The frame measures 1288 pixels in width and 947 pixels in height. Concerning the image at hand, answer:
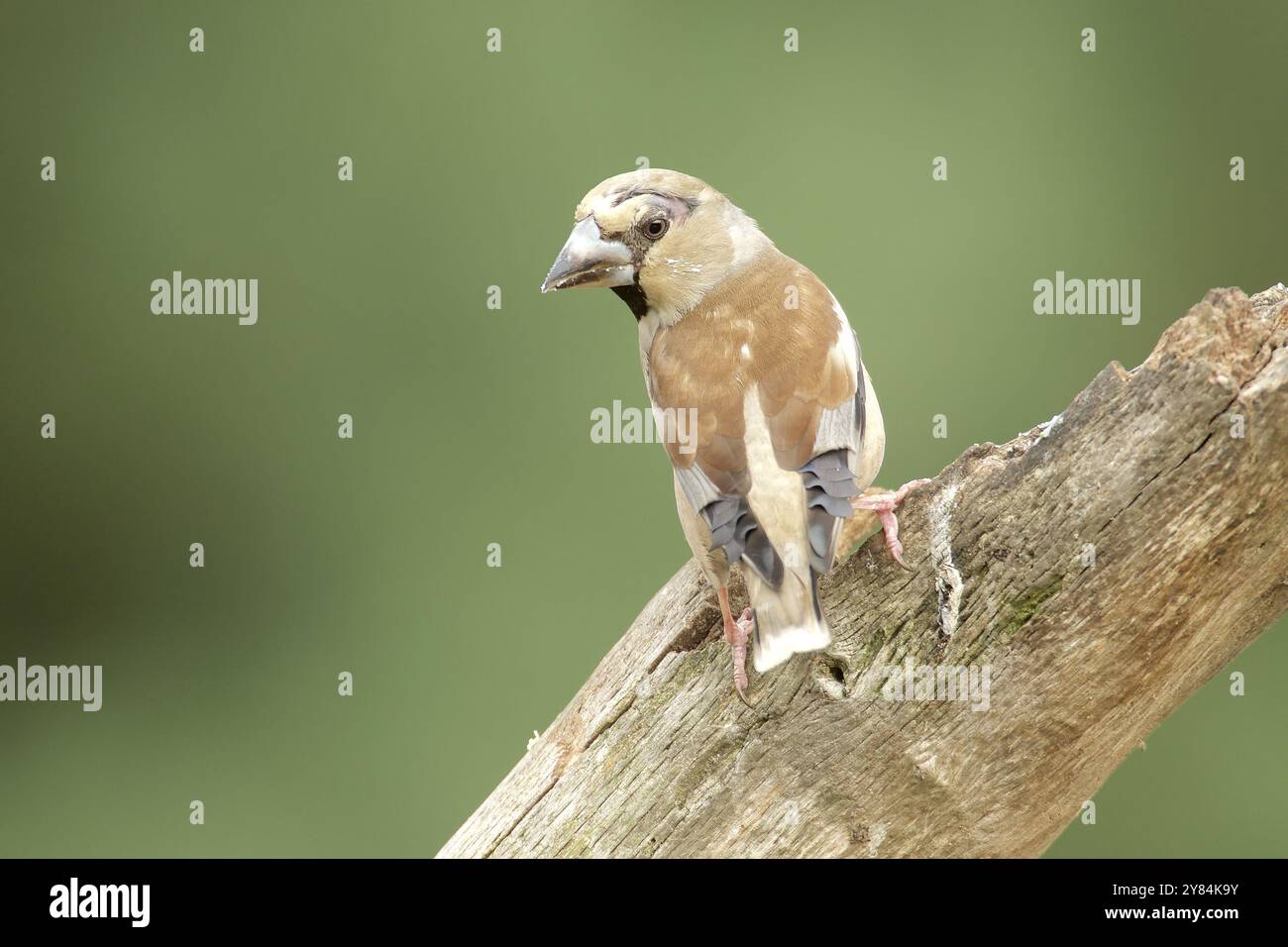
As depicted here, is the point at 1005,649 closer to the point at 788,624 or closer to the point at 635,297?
the point at 788,624

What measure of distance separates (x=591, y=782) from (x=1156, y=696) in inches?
45.9

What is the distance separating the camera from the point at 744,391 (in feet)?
10.1

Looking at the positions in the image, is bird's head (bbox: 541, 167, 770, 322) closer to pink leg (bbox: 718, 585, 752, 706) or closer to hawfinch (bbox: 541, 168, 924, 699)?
hawfinch (bbox: 541, 168, 924, 699)

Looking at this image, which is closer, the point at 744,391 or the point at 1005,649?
the point at 1005,649

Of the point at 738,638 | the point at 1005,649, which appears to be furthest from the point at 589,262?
the point at 1005,649

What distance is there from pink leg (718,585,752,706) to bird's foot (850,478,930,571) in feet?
1.09

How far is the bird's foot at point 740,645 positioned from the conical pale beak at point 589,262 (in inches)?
38.1

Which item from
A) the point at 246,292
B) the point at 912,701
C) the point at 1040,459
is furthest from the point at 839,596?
the point at 246,292

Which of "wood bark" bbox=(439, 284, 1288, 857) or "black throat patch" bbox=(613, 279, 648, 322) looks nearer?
"wood bark" bbox=(439, 284, 1288, 857)

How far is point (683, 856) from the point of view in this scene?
2.86 meters

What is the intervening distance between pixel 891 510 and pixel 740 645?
0.42 metres

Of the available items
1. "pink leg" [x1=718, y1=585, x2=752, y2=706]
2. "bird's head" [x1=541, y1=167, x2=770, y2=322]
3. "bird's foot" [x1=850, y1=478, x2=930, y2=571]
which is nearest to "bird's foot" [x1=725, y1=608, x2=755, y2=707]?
"pink leg" [x1=718, y1=585, x2=752, y2=706]

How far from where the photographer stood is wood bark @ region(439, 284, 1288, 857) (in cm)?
248

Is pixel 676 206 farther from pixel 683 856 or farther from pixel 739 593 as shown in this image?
pixel 683 856
